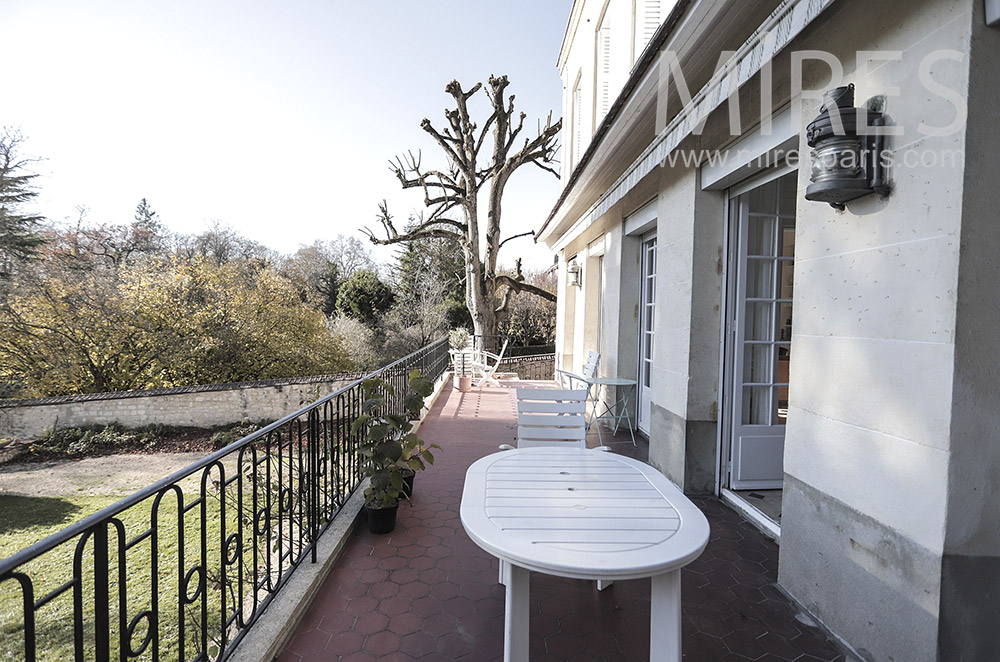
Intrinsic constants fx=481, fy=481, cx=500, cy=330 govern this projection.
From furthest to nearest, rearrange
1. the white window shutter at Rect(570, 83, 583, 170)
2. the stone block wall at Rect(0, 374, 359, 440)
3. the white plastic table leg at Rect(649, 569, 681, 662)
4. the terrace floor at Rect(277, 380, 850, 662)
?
the stone block wall at Rect(0, 374, 359, 440), the white window shutter at Rect(570, 83, 583, 170), the terrace floor at Rect(277, 380, 850, 662), the white plastic table leg at Rect(649, 569, 681, 662)

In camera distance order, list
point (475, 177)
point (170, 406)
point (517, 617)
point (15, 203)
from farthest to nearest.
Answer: point (15, 203)
point (475, 177)
point (170, 406)
point (517, 617)

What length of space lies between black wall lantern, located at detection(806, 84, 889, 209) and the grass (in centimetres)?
266

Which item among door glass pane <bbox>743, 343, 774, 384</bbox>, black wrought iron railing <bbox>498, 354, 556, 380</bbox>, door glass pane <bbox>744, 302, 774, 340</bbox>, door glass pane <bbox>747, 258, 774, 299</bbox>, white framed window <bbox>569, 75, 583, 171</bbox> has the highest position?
white framed window <bbox>569, 75, 583, 171</bbox>

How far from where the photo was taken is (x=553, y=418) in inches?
137

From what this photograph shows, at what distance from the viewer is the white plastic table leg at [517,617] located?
5.49 feet

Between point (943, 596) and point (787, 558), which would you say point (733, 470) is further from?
point (943, 596)

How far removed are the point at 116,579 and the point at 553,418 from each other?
395 centimetres

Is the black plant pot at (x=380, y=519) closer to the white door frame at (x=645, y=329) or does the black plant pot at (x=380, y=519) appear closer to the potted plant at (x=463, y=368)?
the white door frame at (x=645, y=329)

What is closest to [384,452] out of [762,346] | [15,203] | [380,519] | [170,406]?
[380,519]

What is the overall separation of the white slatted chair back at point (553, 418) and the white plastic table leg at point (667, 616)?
5.75 ft

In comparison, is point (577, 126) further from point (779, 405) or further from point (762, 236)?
A: point (779, 405)

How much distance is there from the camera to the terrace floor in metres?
2.00

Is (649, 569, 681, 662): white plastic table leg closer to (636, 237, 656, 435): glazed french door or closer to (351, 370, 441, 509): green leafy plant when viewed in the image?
(351, 370, 441, 509): green leafy plant

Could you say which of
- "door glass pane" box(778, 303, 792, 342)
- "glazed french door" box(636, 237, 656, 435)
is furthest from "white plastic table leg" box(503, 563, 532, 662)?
"glazed french door" box(636, 237, 656, 435)
